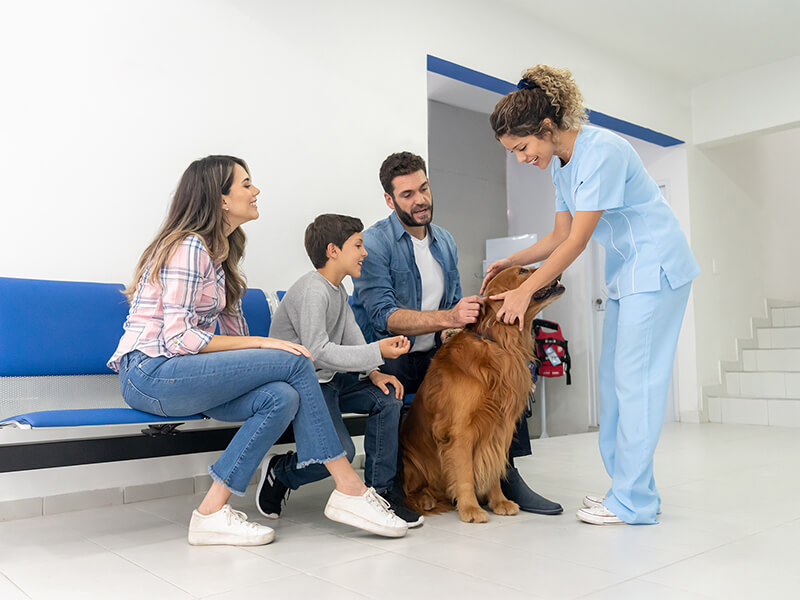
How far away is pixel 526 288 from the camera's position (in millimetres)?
2262

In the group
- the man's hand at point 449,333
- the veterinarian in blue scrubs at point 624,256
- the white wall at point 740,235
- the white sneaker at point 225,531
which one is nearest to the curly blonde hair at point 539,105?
the veterinarian in blue scrubs at point 624,256

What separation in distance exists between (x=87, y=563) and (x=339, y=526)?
79 cm

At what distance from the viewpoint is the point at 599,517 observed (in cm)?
223

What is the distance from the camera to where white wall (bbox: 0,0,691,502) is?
2.63m

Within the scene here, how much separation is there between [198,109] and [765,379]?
17.7 ft

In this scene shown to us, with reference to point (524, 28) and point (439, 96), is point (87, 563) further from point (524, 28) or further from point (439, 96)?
point (439, 96)

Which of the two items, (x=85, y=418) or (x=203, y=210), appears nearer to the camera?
(x=85, y=418)

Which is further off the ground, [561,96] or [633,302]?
[561,96]

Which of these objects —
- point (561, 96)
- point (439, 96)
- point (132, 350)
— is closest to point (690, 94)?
point (439, 96)

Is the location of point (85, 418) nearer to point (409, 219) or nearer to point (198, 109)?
point (409, 219)

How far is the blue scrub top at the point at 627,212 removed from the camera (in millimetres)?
2184

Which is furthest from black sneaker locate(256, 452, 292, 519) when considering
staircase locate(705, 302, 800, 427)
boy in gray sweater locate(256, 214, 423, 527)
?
staircase locate(705, 302, 800, 427)

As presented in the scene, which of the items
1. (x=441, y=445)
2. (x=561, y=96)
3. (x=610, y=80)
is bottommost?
(x=441, y=445)

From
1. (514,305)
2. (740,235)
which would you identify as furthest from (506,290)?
(740,235)
